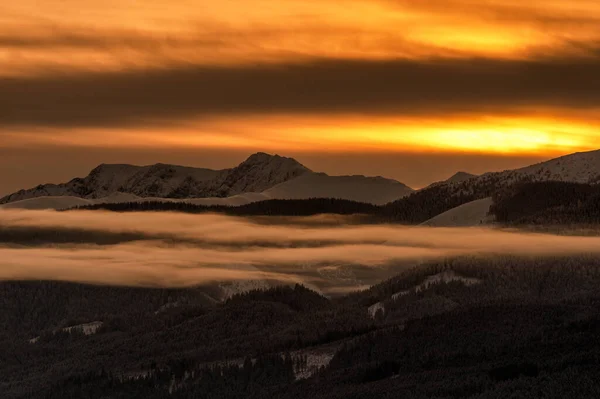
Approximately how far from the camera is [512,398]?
196m

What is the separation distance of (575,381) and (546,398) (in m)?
7.52

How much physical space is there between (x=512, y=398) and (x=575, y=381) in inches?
346

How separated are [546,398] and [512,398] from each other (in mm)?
5295

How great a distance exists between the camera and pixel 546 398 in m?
193

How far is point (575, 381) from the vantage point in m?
198
